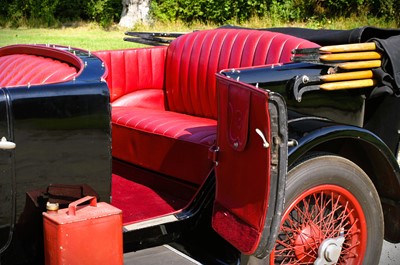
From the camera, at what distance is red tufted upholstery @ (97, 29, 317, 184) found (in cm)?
311

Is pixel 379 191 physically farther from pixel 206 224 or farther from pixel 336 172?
pixel 206 224

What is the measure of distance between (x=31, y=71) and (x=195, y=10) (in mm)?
12592

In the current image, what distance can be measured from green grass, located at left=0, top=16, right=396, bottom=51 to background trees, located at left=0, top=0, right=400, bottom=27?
32 centimetres

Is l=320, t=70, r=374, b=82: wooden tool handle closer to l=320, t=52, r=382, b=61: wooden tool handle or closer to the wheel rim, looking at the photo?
l=320, t=52, r=382, b=61: wooden tool handle

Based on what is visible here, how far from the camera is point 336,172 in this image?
269cm

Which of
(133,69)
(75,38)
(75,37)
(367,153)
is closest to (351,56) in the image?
(367,153)

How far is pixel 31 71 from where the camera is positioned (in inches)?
108

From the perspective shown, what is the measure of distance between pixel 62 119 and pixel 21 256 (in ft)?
1.66

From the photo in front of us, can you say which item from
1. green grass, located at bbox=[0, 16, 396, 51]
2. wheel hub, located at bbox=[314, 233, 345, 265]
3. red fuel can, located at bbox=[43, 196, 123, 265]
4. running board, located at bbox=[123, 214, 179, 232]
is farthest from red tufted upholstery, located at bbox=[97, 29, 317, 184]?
green grass, located at bbox=[0, 16, 396, 51]

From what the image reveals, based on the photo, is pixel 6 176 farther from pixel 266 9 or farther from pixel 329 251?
pixel 266 9

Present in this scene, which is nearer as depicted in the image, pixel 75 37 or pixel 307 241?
pixel 307 241

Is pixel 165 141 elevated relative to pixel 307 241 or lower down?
elevated

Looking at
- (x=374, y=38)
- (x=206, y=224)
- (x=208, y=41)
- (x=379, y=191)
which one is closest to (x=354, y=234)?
(x=379, y=191)

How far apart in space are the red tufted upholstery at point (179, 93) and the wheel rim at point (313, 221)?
472 millimetres
